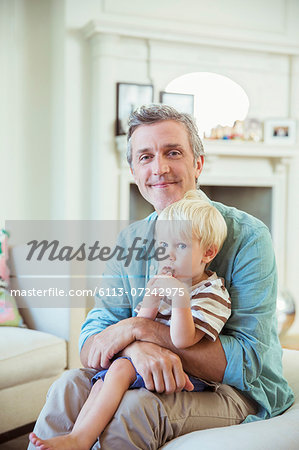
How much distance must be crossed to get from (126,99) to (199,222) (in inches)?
117

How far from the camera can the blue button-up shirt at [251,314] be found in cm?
139

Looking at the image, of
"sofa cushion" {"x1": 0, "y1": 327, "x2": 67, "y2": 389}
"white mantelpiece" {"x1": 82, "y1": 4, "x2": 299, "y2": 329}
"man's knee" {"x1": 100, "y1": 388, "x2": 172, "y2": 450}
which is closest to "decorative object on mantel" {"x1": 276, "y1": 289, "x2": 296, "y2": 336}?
"white mantelpiece" {"x1": 82, "y1": 4, "x2": 299, "y2": 329}

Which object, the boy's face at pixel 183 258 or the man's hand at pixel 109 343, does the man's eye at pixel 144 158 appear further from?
the man's hand at pixel 109 343

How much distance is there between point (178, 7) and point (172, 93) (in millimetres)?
668

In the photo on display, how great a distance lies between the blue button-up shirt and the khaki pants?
0.05 m

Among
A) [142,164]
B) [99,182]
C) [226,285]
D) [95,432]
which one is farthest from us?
[99,182]

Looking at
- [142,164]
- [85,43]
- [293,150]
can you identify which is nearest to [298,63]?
[293,150]

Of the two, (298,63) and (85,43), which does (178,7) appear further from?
(298,63)

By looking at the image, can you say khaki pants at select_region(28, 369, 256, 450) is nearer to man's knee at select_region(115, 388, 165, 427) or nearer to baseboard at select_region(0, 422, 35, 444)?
man's knee at select_region(115, 388, 165, 427)

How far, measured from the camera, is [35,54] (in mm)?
4367

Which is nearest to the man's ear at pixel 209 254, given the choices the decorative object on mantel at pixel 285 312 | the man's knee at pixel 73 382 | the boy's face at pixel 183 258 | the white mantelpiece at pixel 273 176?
the boy's face at pixel 183 258

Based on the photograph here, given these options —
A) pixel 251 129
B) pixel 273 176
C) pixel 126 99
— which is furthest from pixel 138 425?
pixel 273 176

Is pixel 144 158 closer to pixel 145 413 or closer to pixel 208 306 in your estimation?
pixel 208 306

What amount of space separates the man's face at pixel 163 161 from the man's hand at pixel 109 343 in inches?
13.5
